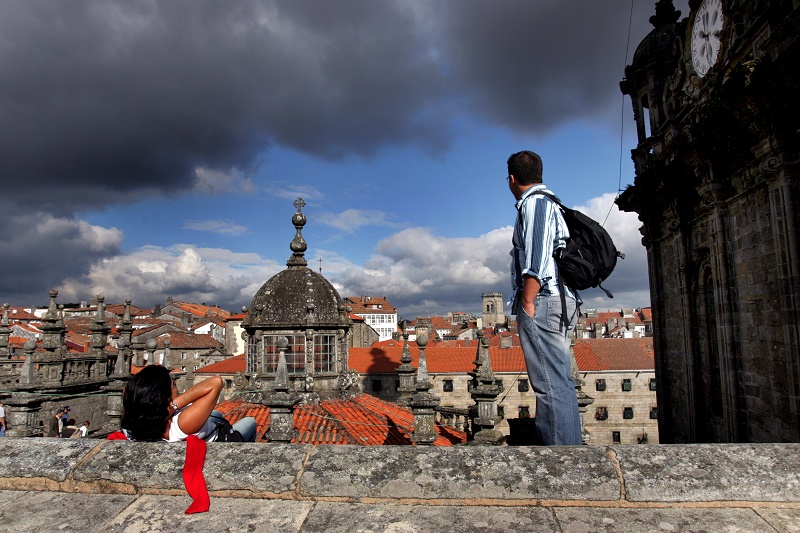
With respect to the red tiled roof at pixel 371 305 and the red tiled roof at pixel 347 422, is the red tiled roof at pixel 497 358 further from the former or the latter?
the red tiled roof at pixel 371 305

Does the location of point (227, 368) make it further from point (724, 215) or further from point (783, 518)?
point (783, 518)

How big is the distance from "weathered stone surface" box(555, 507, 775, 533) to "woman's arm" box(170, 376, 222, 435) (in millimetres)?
2554

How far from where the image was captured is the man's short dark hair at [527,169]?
161 inches

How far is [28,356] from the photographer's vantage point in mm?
15406

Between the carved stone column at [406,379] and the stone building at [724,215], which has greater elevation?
the stone building at [724,215]

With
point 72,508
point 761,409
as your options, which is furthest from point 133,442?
→ point 761,409

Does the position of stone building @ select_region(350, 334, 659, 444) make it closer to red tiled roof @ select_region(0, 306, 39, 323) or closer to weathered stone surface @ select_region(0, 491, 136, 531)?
weathered stone surface @ select_region(0, 491, 136, 531)

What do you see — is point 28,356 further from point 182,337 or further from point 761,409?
point 182,337

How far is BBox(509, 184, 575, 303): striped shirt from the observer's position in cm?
368

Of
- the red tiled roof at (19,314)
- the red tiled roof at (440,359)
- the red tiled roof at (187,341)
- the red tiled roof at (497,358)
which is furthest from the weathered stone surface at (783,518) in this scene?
the red tiled roof at (19,314)

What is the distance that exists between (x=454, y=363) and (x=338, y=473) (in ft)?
140

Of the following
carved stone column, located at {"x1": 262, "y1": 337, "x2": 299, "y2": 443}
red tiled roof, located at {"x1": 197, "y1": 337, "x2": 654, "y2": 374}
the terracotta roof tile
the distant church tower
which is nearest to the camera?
carved stone column, located at {"x1": 262, "y1": 337, "x2": 299, "y2": 443}

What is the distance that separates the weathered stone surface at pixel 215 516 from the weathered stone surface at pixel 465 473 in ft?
0.78

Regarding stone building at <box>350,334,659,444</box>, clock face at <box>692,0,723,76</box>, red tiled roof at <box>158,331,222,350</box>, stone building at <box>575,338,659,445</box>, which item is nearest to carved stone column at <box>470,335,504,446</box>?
clock face at <box>692,0,723,76</box>
